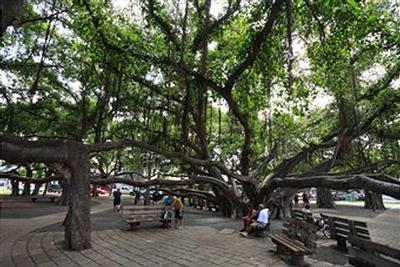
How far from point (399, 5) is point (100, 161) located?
25603 mm

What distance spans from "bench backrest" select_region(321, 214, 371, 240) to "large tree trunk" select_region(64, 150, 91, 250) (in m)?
6.39

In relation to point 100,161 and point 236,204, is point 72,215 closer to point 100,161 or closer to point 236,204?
point 236,204

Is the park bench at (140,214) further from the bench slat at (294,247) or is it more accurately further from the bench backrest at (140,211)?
the bench slat at (294,247)

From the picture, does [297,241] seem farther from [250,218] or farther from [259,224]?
[250,218]

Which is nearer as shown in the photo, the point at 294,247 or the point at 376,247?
the point at 376,247

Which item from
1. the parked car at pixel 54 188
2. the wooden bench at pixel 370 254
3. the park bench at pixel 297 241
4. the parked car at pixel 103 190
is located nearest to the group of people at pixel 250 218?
the park bench at pixel 297 241

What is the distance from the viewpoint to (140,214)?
10414 millimetres

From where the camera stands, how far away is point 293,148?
17.3 metres

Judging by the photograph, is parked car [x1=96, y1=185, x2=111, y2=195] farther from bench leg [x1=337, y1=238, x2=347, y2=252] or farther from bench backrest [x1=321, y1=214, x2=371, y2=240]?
bench leg [x1=337, y1=238, x2=347, y2=252]

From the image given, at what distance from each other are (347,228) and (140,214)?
672cm

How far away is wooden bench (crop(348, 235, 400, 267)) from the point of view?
4.90 metres

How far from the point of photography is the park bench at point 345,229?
22.7ft

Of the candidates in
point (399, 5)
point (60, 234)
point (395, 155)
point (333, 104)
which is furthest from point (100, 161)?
point (399, 5)

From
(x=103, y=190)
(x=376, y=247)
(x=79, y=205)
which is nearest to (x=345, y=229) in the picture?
(x=376, y=247)
